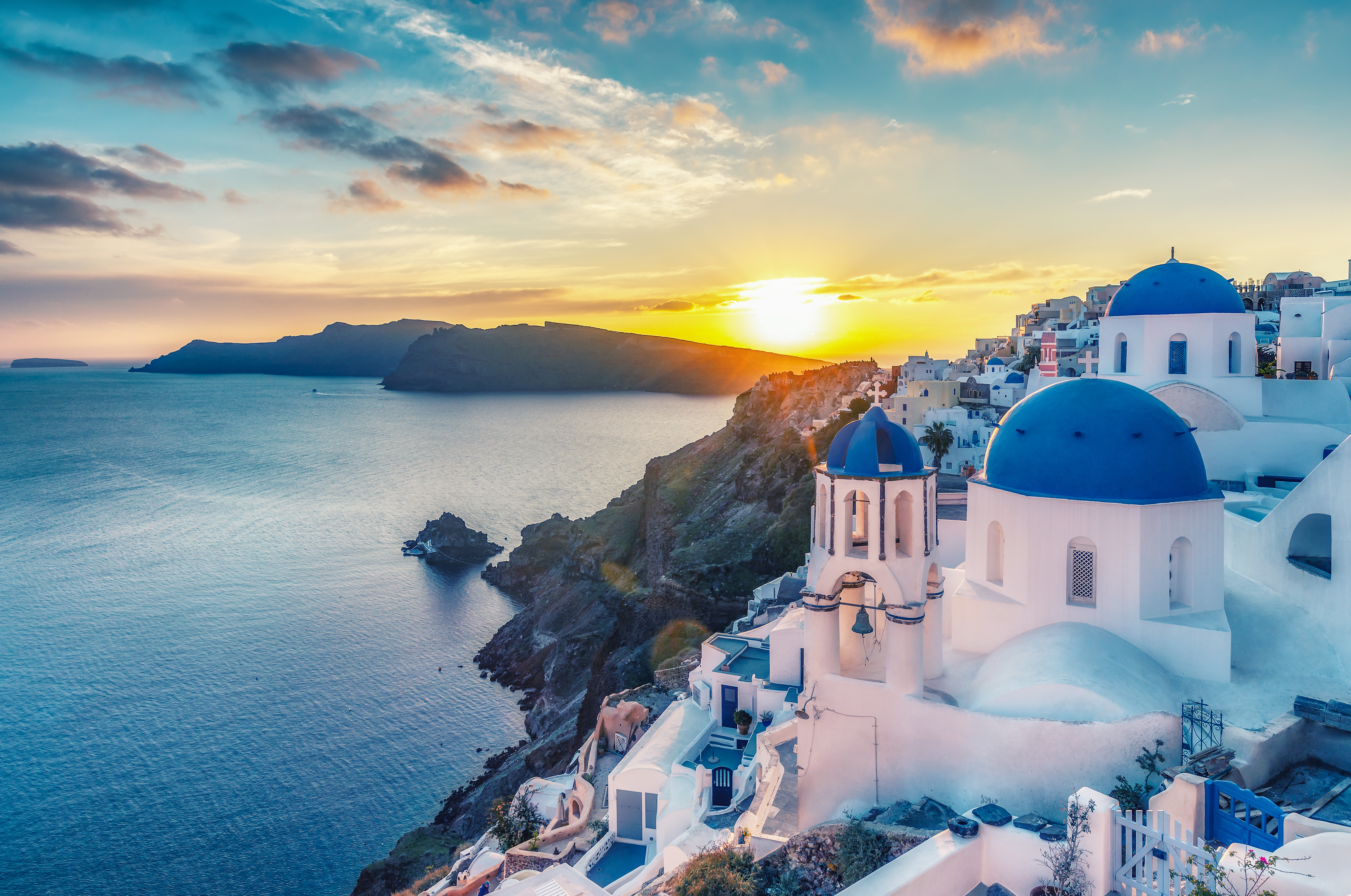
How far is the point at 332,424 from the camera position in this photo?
160 m

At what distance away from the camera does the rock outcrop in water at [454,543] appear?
2586 inches

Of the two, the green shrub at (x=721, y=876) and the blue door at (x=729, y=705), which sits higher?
the green shrub at (x=721, y=876)

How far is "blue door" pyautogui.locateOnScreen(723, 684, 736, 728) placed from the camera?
21938 mm

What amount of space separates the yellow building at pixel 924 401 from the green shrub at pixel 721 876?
1551 inches

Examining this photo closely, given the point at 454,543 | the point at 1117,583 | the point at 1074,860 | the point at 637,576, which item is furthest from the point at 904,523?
the point at 454,543

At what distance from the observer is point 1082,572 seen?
45.6 ft

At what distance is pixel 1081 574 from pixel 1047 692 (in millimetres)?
3222

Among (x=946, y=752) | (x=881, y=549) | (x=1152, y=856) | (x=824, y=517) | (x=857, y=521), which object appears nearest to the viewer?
(x=1152, y=856)

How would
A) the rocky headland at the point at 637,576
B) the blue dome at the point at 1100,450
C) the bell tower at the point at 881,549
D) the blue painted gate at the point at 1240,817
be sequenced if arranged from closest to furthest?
1. the blue painted gate at the point at 1240,817
2. the bell tower at the point at 881,549
3. the blue dome at the point at 1100,450
4. the rocky headland at the point at 637,576

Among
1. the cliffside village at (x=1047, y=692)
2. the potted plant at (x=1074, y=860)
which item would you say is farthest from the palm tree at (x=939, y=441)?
the potted plant at (x=1074, y=860)

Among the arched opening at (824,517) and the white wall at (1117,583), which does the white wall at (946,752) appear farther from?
the white wall at (1117,583)

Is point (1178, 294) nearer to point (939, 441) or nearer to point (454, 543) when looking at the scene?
point (939, 441)

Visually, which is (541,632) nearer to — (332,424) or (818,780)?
(818,780)

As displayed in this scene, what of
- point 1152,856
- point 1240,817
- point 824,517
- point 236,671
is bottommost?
point 236,671
